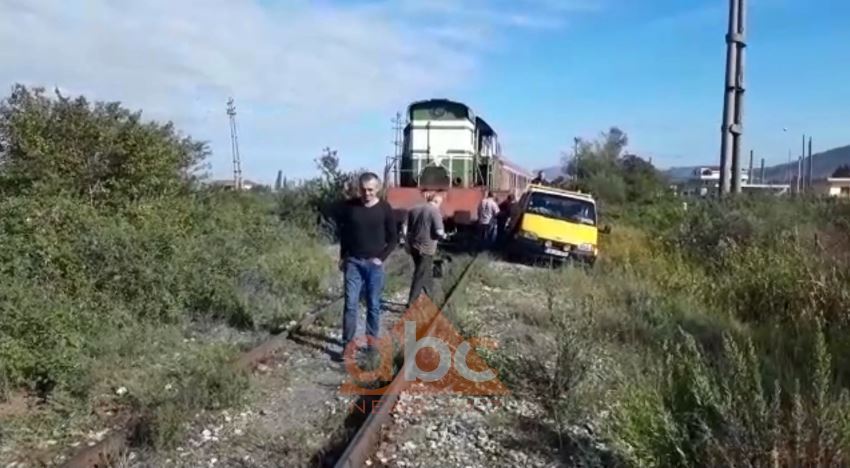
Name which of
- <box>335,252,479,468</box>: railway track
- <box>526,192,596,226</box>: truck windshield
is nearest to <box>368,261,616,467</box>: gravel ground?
<box>335,252,479,468</box>: railway track

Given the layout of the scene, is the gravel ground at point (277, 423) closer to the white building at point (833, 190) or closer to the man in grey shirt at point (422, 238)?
the man in grey shirt at point (422, 238)

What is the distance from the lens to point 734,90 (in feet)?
56.1

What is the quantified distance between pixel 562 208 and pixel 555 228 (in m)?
0.97

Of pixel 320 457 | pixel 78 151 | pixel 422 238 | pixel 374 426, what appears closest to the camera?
pixel 320 457

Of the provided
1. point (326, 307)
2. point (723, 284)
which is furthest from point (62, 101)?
point (723, 284)

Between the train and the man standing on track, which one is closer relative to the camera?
the man standing on track

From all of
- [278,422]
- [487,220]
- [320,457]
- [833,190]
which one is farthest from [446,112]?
[833,190]

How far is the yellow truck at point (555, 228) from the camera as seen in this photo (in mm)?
17594

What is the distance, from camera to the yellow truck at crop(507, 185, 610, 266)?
17594 millimetres

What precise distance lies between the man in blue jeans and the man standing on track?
12.7 m

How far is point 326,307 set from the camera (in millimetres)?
10359

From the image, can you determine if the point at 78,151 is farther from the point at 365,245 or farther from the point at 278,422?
the point at 278,422

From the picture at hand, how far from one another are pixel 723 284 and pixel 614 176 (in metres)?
45.4

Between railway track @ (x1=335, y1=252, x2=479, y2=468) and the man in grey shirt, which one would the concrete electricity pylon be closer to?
the man in grey shirt
